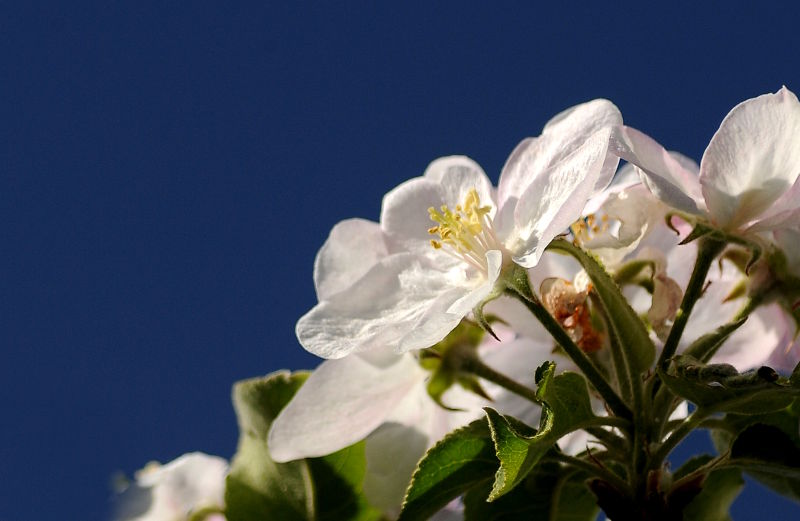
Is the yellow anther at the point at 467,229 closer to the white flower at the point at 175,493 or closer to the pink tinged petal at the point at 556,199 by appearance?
the pink tinged petal at the point at 556,199

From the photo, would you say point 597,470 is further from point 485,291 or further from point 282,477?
point 282,477

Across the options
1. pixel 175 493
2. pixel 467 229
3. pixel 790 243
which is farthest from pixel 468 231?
pixel 175 493

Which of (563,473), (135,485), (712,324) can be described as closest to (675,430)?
(563,473)

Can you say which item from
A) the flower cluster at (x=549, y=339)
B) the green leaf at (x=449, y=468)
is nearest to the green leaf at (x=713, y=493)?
the flower cluster at (x=549, y=339)

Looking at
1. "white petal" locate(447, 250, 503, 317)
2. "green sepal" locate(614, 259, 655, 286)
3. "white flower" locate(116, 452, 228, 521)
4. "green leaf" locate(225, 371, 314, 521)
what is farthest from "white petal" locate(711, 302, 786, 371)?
"white flower" locate(116, 452, 228, 521)

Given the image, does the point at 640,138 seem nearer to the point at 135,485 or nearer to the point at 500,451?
the point at 500,451

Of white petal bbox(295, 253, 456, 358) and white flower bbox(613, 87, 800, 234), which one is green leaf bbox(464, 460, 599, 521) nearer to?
white petal bbox(295, 253, 456, 358)
